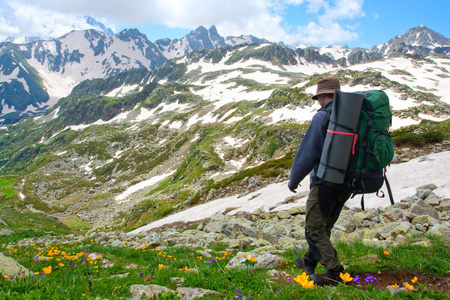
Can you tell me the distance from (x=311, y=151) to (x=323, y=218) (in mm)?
1324

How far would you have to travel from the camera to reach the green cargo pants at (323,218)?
14.5 feet

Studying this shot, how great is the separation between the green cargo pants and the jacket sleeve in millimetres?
406

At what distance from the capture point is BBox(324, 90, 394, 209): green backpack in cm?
416

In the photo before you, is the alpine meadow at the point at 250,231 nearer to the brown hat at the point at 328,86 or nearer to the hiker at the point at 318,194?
the hiker at the point at 318,194

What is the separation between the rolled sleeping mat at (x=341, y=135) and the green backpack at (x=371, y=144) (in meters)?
0.14

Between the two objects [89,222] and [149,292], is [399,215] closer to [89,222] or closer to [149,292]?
[149,292]

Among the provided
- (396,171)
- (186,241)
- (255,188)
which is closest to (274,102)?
(255,188)

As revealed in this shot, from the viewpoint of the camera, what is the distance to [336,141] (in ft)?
13.9

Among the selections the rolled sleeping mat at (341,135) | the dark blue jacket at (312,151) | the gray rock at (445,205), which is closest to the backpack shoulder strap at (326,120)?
the dark blue jacket at (312,151)

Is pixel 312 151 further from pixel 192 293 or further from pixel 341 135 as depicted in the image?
pixel 192 293

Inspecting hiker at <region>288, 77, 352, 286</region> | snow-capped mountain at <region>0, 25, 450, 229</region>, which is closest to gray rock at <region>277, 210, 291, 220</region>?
hiker at <region>288, 77, 352, 286</region>

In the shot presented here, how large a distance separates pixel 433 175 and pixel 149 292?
1577 cm

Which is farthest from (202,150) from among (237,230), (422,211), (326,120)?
(326,120)

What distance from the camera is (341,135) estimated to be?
4203 millimetres
